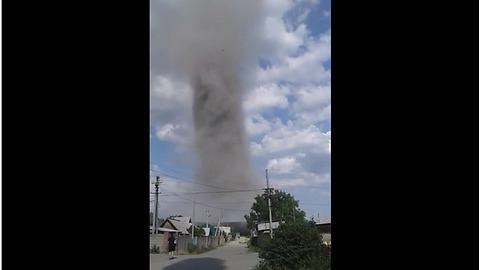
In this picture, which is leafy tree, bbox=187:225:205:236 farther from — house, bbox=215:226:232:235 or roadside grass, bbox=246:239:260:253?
roadside grass, bbox=246:239:260:253

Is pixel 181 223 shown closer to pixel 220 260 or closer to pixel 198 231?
pixel 198 231

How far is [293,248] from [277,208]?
0.15m

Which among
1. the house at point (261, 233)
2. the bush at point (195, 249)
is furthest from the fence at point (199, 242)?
the house at point (261, 233)

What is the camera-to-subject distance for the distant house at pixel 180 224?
1325 mm

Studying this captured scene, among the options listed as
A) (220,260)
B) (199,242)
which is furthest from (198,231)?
(220,260)

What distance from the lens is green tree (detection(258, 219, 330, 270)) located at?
125 cm

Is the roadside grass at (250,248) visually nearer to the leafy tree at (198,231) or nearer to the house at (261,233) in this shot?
the house at (261,233)

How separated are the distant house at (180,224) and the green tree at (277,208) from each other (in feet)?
0.70

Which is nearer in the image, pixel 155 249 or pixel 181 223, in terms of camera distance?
pixel 155 249

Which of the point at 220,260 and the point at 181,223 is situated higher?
the point at 181,223

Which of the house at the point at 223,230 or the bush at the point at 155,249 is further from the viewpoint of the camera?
the house at the point at 223,230

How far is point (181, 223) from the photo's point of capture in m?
1.35
